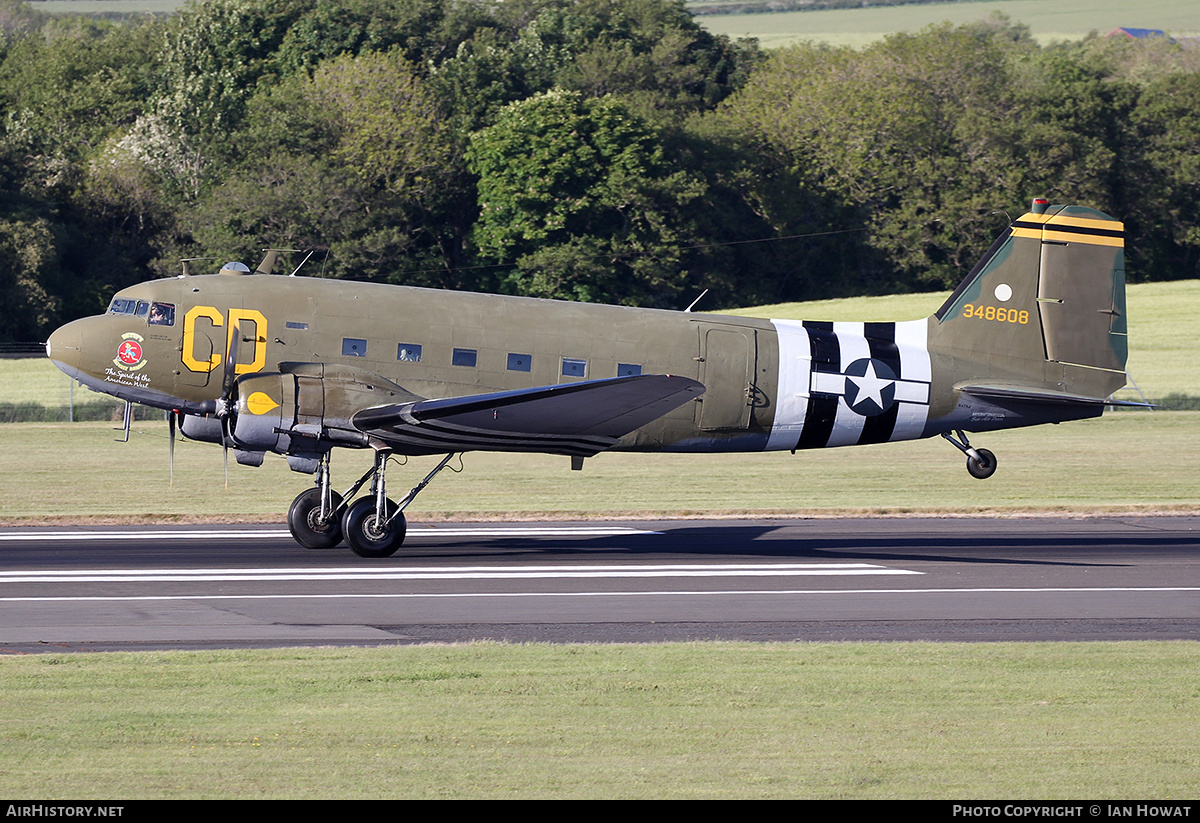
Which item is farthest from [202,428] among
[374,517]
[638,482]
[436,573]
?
[638,482]

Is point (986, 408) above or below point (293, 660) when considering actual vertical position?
above

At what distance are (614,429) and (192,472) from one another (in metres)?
19.5

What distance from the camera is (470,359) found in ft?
72.4

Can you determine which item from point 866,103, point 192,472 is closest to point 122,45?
point 866,103

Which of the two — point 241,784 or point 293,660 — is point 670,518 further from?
point 241,784

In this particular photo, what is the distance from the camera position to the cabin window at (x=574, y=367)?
2228cm

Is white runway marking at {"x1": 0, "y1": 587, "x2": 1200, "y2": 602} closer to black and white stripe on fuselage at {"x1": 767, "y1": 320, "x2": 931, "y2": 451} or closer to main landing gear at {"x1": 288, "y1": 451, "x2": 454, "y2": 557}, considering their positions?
main landing gear at {"x1": 288, "y1": 451, "x2": 454, "y2": 557}

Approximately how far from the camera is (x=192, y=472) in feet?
121

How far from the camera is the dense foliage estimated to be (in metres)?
79.3

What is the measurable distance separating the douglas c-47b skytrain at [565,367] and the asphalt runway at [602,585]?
1.90 m

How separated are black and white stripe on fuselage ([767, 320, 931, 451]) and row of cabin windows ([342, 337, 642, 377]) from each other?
2791 mm

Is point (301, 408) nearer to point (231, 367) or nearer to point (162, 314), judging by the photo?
point (231, 367)

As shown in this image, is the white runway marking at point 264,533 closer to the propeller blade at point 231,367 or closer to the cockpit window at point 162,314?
the propeller blade at point 231,367

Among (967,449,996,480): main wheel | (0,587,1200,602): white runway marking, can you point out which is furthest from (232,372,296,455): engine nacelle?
(967,449,996,480): main wheel
